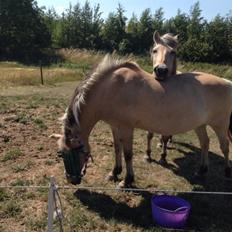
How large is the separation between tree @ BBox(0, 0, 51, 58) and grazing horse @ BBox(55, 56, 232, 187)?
110 ft

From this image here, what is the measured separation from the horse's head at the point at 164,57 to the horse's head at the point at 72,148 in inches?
64.2

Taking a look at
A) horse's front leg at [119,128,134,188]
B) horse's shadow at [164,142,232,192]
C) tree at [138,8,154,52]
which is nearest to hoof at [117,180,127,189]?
horse's front leg at [119,128,134,188]

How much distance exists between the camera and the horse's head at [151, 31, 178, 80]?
5570mm

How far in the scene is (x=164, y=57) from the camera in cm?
585

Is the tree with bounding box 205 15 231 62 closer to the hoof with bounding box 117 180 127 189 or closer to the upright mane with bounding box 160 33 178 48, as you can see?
the upright mane with bounding box 160 33 178 48

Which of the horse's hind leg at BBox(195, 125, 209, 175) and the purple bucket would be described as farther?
the horse's hind leg at BBox(195, 125, 209, 175)

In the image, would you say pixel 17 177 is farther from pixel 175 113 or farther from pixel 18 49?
pixel 18 49

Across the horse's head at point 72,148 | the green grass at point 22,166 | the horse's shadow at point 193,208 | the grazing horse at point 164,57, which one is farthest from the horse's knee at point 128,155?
the green grass at point 22,166

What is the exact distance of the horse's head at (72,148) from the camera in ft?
16.0

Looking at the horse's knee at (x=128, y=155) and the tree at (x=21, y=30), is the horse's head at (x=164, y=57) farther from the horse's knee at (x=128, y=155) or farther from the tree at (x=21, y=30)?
the tree at (x=21, y=30)

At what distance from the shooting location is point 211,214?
4988mm

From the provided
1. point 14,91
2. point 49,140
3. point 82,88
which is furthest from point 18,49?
point 82,88

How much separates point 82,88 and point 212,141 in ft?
15.8

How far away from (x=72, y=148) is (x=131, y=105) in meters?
1.13
